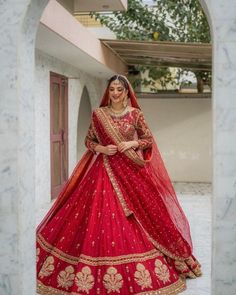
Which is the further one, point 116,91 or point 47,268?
point 116,91

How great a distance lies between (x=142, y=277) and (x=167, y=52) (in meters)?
4.33

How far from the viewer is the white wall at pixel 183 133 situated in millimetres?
8883

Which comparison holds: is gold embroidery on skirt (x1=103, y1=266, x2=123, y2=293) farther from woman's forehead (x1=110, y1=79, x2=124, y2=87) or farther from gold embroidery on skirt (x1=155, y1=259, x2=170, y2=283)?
woman's forehead (x1=110, y1=79, x2=124, y2=87)

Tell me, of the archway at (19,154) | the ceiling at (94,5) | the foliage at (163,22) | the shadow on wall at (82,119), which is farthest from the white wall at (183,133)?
the archway at (19,154)

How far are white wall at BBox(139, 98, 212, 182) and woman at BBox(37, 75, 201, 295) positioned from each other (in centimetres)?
540

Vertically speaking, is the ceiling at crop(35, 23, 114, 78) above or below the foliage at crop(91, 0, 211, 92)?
below

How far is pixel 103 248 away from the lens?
2916mm

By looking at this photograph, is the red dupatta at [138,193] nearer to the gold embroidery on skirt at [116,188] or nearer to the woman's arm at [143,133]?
the gold embroidery on skirt at [116,188]

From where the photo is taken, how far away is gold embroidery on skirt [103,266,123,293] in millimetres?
2787

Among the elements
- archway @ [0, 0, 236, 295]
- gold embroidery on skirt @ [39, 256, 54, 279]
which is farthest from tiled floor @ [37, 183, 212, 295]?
archway @ [0, 0, 236, 295]

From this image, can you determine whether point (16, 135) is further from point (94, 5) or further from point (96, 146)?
point (94, 5)

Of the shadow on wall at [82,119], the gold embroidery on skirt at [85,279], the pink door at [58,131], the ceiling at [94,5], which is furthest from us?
the shadow on wall at [82,119]

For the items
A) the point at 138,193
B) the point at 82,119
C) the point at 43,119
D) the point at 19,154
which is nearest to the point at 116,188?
the point at 138,193

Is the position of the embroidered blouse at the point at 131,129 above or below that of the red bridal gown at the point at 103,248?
above
